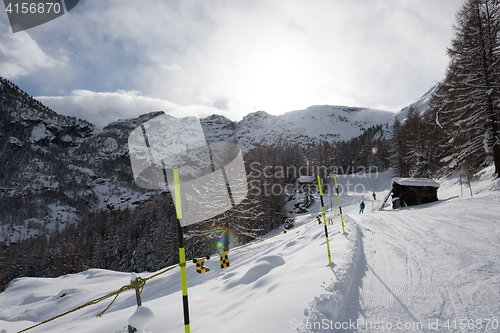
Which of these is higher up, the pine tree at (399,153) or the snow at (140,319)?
the pine tree at (399,153)

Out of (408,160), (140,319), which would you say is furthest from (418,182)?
(408,160)

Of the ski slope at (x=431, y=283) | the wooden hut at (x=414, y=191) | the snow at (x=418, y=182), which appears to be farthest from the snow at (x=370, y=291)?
the wooden hut at (x=414, y=191)

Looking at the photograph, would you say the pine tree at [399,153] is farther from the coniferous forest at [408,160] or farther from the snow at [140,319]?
the snow at [140,319]

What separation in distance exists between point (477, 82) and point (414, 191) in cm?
961

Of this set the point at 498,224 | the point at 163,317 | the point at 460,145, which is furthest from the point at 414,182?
the point at 163,317

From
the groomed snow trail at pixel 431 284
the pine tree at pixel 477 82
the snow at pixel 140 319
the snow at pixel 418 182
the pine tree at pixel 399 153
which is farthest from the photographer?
the pine tree at pixel 399 153

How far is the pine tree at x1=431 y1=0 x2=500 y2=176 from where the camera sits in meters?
15.2

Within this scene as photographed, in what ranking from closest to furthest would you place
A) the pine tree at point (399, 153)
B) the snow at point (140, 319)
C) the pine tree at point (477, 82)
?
the snow at point (140, 319)
the pine tree at point (477, 82)
the pine tree at point (399, 153)

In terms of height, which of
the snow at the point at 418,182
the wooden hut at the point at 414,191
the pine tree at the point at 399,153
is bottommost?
the wooden hut at the point at 414,191

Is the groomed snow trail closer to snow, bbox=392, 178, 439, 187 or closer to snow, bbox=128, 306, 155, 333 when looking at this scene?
snow, bbox=128, 306, 155, 333

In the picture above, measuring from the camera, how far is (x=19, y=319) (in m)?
11.2

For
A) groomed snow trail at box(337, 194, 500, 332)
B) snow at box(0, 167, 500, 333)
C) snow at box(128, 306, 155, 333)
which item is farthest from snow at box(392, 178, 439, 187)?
snow at box(128, 306, 155, 333)

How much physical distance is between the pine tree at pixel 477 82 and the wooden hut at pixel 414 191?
2786mm

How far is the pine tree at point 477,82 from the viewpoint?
15234mm
